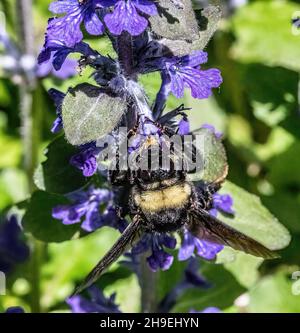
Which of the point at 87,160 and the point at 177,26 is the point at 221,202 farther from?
the point at 177,26

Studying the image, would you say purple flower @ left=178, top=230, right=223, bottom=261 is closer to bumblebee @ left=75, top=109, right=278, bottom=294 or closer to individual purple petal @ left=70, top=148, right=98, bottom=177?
bumblebee @ left=75, top=109, right=278, bottom=294

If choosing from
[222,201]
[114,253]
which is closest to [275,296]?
[222,201]

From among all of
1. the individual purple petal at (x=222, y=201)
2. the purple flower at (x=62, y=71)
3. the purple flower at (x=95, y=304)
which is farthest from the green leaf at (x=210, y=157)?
the purple flower at (x=62, y=71)

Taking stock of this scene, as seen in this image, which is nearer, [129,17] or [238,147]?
[129,17]

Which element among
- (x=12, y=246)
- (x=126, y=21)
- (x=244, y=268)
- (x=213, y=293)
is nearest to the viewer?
(x=126, y=21)

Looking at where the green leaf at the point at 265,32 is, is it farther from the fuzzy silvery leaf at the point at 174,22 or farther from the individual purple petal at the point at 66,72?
the fuzzy silvery leaf at the point at 174,22

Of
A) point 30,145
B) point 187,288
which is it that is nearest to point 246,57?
point 30,145

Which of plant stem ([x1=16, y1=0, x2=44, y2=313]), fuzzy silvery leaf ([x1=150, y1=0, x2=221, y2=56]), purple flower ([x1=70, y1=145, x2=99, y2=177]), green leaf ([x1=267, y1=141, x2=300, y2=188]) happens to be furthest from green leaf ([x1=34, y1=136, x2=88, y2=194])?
green leaf ([x1=267, y1=141, x2=300, y2=188])
